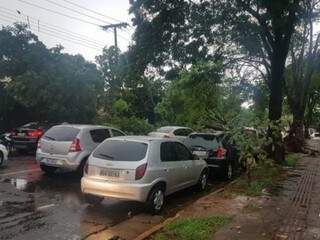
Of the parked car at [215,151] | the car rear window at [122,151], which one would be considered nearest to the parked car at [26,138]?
Answer: the parked car at [215,151]

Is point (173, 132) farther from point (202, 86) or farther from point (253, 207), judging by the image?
point (253, 207)

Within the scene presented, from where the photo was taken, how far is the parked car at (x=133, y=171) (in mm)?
9164

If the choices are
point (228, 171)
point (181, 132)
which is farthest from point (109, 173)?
point (181, 132)

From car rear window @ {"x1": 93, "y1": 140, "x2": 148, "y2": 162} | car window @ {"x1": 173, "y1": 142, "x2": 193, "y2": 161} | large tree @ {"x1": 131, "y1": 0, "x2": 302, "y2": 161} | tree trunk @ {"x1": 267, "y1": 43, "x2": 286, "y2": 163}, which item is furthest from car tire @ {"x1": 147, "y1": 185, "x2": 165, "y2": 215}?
tree trunk @ {"x1": 267, "y1": 43, "x2": 286, "y2": 163}

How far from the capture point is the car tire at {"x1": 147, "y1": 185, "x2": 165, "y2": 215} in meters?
9.41

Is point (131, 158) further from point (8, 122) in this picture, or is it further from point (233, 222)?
point (8, 122)

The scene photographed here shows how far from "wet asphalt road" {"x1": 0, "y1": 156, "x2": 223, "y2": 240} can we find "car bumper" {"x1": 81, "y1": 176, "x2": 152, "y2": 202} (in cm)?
45

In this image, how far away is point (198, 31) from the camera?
17.9m

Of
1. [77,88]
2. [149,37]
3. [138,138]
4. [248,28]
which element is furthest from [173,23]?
[138,138]

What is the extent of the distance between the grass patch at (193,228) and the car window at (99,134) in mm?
5749

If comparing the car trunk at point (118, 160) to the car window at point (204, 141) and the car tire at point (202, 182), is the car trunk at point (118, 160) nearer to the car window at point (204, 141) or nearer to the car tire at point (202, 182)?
the car tire at point (202, 182)

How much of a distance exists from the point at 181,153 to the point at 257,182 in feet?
11.1

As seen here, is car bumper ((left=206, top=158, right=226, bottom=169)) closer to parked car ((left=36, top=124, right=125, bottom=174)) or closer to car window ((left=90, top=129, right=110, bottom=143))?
car window ((left=90, top=129, right=110, bottom=143))

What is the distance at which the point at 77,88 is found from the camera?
22.8m
